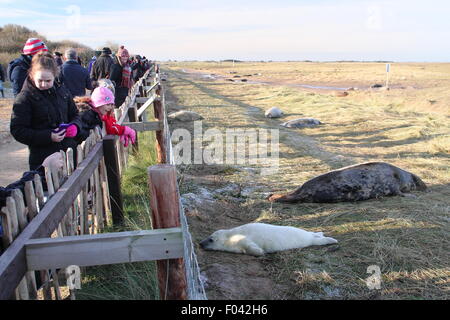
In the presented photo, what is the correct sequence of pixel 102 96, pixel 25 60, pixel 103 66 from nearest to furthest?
pixel 102 96 < pixel 25 60 < pixel 103 66

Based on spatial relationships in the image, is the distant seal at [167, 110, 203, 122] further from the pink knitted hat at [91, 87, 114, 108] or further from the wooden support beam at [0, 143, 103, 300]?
the wooden support beam at [0, 143, 103, 300]

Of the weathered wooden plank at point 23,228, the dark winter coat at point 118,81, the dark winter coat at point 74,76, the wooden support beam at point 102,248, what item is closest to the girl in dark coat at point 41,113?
the weathered wooden plank at point 23,228

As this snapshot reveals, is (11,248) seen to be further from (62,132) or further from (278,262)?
(278,262)

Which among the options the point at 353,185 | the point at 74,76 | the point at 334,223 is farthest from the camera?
the point at 74,76

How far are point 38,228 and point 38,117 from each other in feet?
6.00

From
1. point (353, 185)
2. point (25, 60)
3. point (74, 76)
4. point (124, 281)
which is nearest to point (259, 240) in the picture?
point (124, 281)

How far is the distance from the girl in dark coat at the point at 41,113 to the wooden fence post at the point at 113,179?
0.44 m

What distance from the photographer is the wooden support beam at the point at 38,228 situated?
74.9 inches

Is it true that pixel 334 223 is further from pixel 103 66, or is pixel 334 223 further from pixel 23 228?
pixel 103 66

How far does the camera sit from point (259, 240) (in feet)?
14.1

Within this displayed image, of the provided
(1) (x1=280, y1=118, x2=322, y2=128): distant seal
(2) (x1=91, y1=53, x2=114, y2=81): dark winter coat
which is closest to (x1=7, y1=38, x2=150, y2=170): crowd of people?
(2) (x1=91, y1=53, x2=114, y2=81): dark winter coat

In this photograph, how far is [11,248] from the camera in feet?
6.72
